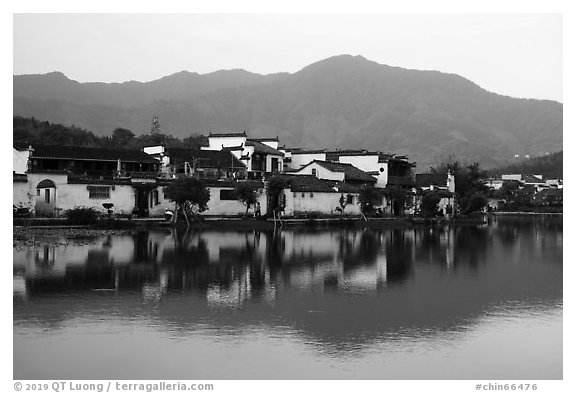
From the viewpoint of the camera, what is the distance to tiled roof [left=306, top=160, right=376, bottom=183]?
4259 cm

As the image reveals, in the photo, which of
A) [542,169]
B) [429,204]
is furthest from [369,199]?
[542,169]

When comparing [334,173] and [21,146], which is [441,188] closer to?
[334,173]

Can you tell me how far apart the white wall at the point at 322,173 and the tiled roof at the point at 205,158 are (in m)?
4.69

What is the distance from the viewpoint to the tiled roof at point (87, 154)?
1256 inches

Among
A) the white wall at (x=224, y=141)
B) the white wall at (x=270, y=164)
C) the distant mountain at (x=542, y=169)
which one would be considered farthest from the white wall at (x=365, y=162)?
the distant mountain at (x=542, y=169)

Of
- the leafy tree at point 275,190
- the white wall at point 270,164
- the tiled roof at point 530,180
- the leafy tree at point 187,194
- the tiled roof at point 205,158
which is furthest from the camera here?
the tiled roof at point 530,180

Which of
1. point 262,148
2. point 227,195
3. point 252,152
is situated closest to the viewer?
point 227,195

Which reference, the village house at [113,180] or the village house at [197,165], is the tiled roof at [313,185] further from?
the village house at [197,165]

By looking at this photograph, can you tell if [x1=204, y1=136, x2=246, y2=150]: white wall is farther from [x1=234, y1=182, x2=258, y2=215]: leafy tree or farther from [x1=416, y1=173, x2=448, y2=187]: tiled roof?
[x1=416, y1=173, x2=448, y2=187]: tiled roof

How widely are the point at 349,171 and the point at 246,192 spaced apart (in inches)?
472

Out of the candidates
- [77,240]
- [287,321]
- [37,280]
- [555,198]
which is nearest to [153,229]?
[77,240]

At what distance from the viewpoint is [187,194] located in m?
30.5

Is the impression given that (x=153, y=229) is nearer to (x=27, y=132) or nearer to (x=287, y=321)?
(x=287, y=321)

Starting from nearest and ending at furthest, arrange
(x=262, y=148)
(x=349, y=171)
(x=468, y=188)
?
(x=262, y=148)
(x=349, y=171)
(x=468, y=188)
